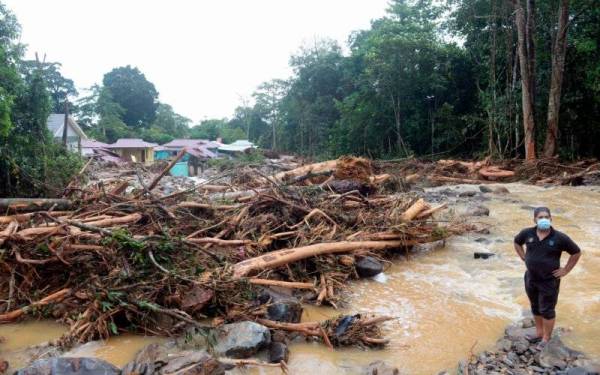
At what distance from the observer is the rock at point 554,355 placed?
361 cm

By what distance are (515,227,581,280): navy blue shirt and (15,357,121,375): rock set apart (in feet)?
11.4

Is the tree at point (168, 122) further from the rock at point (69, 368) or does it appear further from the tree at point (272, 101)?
the rock at point (69, 368)

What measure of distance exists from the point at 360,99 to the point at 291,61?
11609 millimetres

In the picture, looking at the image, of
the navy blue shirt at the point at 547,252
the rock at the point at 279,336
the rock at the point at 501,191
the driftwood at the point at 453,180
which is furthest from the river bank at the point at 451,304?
the driftwood at the point at 453,180

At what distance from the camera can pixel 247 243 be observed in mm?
6203

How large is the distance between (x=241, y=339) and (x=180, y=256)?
→ 61.9 inches

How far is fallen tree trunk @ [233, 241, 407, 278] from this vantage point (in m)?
5.36

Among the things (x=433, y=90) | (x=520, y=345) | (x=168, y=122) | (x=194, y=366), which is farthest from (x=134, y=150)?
(x=520, y=345)

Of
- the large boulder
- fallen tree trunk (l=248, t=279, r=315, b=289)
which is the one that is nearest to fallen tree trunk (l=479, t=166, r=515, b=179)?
fallen tree trunk (l=248, t=279, r=315, b=289)

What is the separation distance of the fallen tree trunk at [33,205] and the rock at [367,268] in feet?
15.3

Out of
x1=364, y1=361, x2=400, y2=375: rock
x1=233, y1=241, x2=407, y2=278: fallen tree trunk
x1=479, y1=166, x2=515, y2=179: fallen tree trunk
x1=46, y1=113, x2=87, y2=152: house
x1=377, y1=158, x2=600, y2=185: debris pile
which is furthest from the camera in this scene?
x1=46, y1=113, x2=87, y2=152: house

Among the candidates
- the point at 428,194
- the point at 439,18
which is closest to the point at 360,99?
the point at 439,18

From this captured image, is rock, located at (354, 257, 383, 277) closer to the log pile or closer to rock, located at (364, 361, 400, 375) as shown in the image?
the log pile

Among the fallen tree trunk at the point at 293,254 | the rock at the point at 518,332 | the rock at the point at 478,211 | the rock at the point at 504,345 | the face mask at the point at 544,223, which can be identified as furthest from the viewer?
the rock at the point at 478,211
